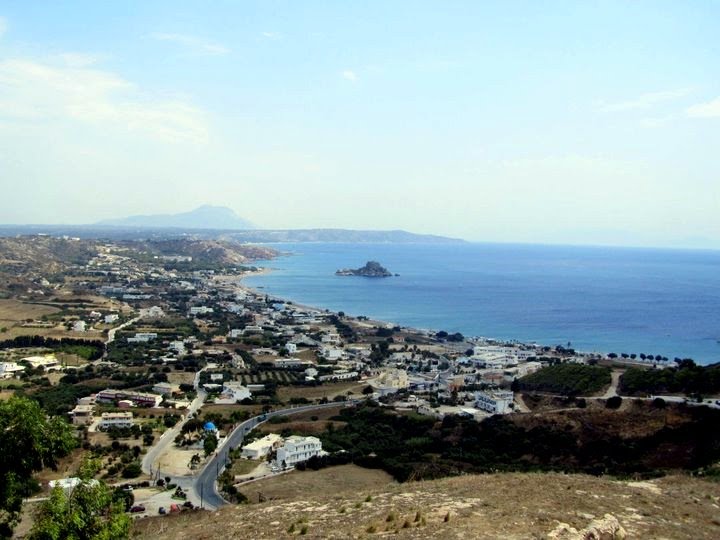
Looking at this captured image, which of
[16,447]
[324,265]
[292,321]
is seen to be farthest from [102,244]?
[16,447]

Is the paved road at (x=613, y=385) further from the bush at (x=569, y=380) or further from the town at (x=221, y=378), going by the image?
the town at (x=221, y=378)

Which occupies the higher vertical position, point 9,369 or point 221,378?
point 9,369

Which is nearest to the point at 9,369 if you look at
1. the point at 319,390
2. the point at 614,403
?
the point at 319,390

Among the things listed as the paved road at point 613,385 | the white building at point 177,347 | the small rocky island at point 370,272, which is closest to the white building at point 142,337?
the white building at point 177,347

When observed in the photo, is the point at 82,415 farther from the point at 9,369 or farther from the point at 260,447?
the point at 9,369

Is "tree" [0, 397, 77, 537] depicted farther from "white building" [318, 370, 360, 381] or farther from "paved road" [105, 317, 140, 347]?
"paved road" [105, 317, 140, 347]

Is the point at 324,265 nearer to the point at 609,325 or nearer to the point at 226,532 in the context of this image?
the point at 609,325
